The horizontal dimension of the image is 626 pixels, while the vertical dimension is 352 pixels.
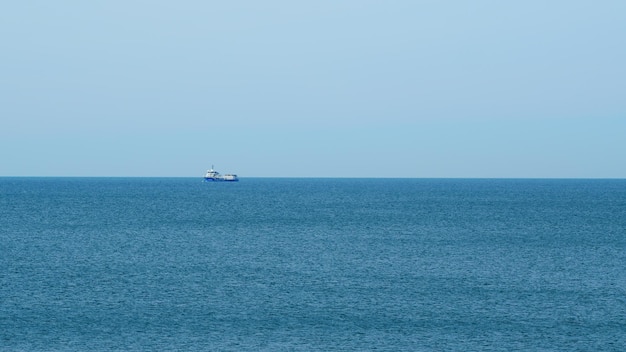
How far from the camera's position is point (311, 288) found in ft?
215

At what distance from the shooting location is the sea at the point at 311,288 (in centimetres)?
4853

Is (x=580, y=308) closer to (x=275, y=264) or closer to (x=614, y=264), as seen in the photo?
(x=614, y=264)

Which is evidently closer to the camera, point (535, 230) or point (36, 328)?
point (36, 328)

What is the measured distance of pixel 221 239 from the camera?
107062 mm

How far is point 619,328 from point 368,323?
15.0m

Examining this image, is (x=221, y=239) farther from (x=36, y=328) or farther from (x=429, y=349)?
(x=429, y=349)

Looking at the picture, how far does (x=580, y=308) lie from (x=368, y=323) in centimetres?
1515

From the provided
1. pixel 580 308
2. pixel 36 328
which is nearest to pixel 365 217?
pixel 580 308

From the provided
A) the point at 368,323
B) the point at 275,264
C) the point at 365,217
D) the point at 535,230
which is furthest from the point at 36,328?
the point at 365,217

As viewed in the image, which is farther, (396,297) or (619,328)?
(396,297)

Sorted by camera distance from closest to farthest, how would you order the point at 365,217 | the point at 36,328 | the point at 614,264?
1. the point at 36,328
2. the point at 614,264
3. the point at 365,217

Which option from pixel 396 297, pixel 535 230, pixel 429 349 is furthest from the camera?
pixel 535 230

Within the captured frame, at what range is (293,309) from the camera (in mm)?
56562

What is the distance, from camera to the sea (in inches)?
1911
